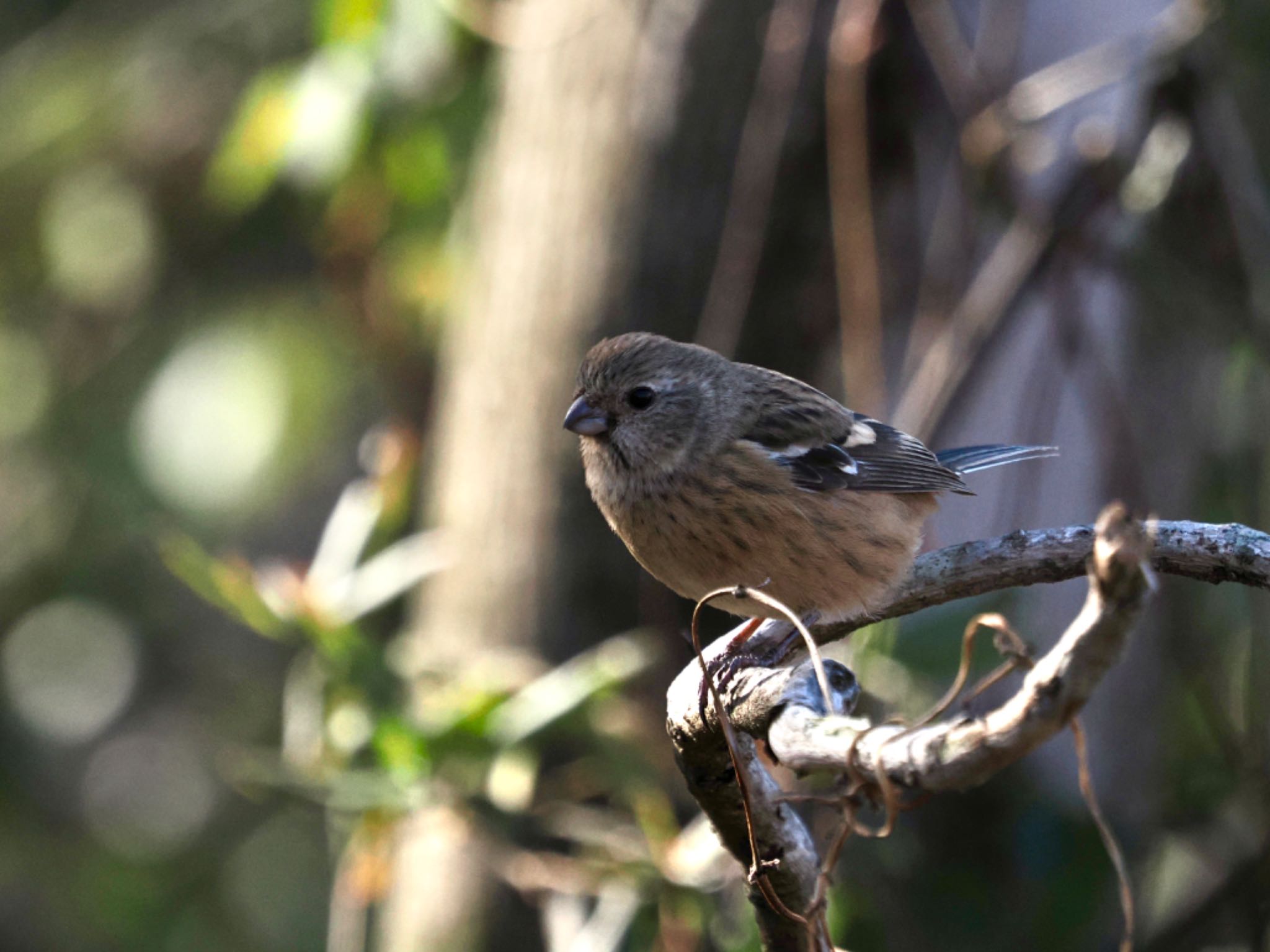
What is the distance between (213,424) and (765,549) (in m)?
3.60

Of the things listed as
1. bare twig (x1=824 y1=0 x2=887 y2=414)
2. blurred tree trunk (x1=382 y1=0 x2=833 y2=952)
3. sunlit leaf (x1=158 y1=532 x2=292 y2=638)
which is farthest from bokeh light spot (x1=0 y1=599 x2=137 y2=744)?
bare twig (x1=824 y1=0 x2=887 y2=414)

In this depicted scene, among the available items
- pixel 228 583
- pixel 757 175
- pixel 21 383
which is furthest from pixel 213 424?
pixel 757 175

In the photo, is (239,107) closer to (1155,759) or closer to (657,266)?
(657,266)

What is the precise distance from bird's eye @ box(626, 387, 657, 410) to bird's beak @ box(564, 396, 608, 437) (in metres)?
0.07

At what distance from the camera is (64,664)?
646 centimetres

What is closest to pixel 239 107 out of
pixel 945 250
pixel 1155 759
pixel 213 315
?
pixel 213 315

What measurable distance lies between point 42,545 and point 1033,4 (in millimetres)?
4940

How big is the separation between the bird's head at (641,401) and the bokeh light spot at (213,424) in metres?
2.87

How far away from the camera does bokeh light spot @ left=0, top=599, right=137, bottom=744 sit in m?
6.39

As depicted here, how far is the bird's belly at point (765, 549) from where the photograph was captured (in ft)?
8.80

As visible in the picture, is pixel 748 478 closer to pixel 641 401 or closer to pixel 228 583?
pixel 641 401

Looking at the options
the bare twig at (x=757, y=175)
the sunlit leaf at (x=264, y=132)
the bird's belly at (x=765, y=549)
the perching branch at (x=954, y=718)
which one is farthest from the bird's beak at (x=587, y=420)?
the sunlit leaf at (x=264, y=132)

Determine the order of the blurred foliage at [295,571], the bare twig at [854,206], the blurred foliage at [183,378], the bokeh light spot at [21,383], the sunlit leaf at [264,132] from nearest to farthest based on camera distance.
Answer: the blurred foliage at [295,571] → the bare twig at [854,206] → the sunlit leaf at [264,132] → the blurred foliage at [183,378] → the bokeh light spot at [21,383]

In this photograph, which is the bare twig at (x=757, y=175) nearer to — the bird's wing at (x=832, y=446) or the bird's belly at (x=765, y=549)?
the bird's wing at (x=832, y=446)
